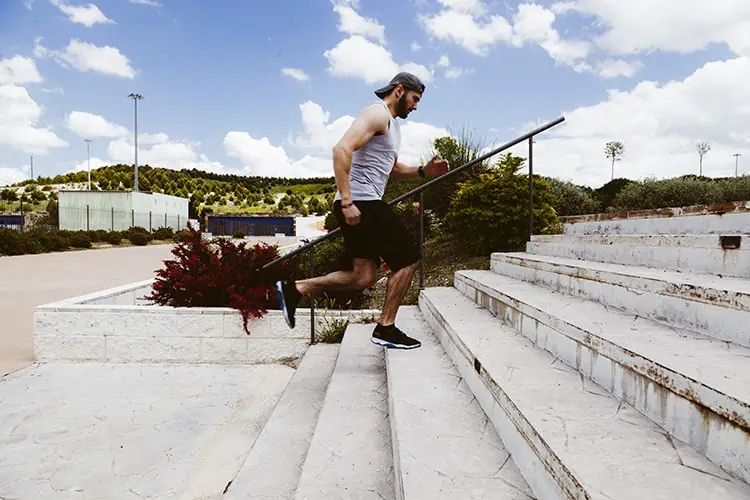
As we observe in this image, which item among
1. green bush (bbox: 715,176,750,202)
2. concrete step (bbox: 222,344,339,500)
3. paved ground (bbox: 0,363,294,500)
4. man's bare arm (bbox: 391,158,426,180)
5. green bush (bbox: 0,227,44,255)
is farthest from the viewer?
green bush (bbox: 0,227,44,255)

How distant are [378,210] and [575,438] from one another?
5.12 ft

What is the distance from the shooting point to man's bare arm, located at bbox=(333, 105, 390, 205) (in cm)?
234

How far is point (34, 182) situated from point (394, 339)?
76.1m

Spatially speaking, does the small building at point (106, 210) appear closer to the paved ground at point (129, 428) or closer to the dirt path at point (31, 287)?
the dirt path at point (31, 287)

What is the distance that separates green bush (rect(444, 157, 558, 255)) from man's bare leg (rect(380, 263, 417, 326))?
3322 mm

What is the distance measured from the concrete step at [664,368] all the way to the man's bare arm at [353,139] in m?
1.11

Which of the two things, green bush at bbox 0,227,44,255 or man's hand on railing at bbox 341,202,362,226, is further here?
green bush at bbox 0,227,44,255

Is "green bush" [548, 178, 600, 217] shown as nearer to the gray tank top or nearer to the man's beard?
the man's beard

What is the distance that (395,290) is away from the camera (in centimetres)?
275

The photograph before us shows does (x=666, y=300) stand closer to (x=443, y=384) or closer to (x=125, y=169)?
(x=443, y=384)

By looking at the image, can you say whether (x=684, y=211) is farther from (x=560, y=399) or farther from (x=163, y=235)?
(x=163, y=235)

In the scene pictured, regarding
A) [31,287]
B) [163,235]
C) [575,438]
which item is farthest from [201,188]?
[575,438]

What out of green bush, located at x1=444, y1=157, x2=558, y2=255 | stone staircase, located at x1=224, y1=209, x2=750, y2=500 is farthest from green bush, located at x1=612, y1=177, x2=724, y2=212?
stone staircase, located at x1=224, y1=209, x2=750, y2=500

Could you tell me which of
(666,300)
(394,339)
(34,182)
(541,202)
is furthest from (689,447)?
(34,182)
